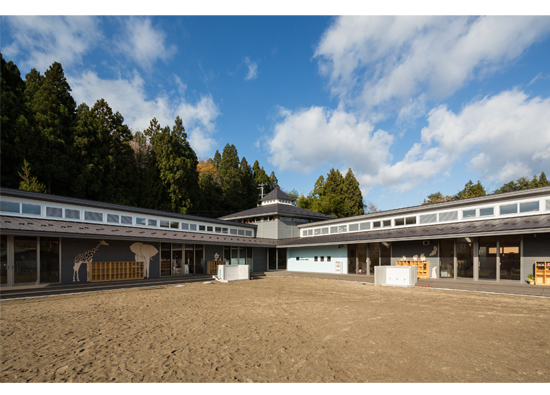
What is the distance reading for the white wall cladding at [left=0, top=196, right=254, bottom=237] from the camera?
14.2m

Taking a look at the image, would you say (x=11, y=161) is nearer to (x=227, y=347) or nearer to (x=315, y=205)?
(x=227, y=347)

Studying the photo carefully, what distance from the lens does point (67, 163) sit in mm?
27234

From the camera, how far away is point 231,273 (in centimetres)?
1941

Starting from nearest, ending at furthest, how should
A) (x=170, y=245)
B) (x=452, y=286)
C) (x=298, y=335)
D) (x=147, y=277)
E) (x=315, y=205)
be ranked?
(x=298, y=335)
(x=452, y=286)
(x=147, y=277)
(x=170, y=245)
(x=315, y=205)

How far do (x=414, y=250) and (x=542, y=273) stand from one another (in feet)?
19.3

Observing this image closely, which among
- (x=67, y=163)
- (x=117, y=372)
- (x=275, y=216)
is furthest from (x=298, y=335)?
(x=67, y=163)

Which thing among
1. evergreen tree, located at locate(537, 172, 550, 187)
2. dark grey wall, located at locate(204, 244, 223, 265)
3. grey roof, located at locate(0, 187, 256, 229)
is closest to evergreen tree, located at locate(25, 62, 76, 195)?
grey roof, located at locate(0, 187, 256, 229)

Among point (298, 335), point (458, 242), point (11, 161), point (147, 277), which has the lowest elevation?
point (147, 277)

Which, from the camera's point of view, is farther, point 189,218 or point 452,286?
point 189,218

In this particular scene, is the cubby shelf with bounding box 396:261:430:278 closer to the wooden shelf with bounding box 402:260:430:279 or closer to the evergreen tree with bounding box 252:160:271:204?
the wooden shelf with bounding box 402:260:430:279

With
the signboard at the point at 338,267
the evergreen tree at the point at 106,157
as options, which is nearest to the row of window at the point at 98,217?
the signboard at the point at 338,267

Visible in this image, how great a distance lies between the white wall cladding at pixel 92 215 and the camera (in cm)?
1422

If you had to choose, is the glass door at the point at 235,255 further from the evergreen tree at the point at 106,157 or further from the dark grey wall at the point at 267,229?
the evergreen tree at the point at 106,157

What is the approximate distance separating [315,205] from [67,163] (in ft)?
112
